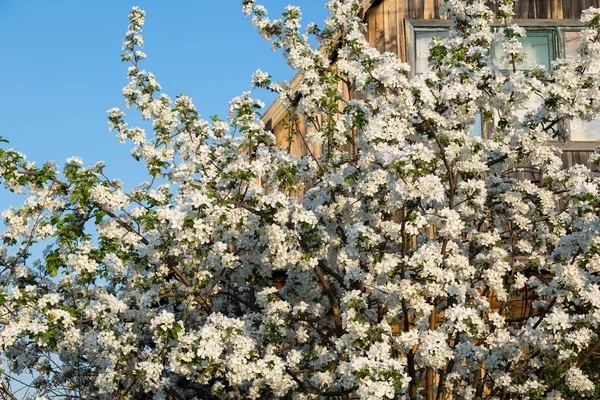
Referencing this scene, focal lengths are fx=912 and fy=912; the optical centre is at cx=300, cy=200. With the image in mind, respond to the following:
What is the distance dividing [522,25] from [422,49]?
1478 millimetres

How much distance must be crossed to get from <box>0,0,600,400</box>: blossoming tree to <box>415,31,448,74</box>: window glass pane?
223 centimetres

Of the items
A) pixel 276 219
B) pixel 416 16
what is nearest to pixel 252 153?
pixel 276 219

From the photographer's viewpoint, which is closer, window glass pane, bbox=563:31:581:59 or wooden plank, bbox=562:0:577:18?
window glass pane, bbox=563:31:581:59

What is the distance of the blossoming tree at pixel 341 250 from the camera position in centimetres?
806

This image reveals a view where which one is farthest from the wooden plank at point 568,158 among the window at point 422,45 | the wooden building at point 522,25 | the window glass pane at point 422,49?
the window glass pane at point 422,49

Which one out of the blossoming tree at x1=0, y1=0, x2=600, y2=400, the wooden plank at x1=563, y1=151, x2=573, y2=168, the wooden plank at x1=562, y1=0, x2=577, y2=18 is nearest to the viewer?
the blossoming tree at x1=0, y1=0, x2=600, y2=400

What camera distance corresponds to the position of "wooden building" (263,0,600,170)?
12711 mm

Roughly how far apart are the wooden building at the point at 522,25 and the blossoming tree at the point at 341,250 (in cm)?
216

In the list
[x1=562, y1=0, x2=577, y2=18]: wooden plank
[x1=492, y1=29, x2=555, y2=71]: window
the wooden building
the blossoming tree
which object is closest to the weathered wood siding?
the wooden building

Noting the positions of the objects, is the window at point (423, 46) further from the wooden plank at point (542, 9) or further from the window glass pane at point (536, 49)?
the wooden plank at point (542, 9)

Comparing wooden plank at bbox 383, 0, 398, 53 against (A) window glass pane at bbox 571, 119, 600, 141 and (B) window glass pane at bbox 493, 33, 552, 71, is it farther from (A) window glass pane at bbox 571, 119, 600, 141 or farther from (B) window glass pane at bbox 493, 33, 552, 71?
(A) window glass pane at bbox 571, 119, 600, 141

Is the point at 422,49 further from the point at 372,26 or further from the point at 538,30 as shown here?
the point at 538,30

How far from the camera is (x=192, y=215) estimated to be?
7902 millimetres

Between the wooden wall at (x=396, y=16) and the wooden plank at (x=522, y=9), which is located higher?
the wooden plank at (x=522, y=9)
